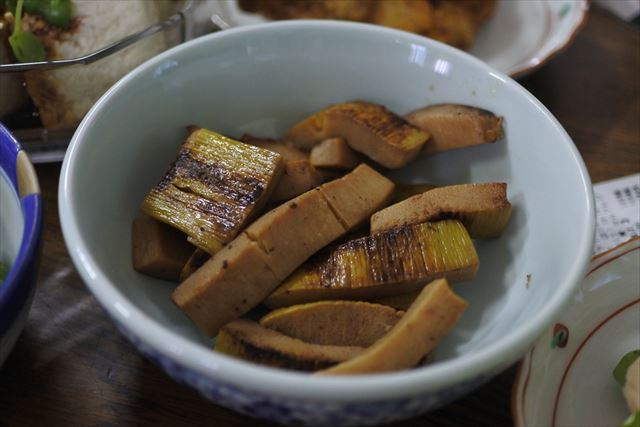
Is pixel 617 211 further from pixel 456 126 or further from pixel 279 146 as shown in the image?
pixel 279 146

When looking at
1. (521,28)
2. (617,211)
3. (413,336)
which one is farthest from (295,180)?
(521,28)

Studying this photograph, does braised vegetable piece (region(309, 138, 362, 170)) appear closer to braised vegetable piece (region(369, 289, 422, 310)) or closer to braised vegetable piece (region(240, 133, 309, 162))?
braised vegetable piece (region(240, 133, 309, 162))

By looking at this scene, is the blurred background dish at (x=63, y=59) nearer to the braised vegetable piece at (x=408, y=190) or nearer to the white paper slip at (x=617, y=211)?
the braised vegetable piece at (x=408, y=190)

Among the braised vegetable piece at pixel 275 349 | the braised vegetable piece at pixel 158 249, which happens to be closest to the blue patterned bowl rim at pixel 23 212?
the braised vegetable piece at pixel 158 249

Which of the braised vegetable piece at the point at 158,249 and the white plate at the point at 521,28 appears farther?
the white plate at the point at 521,28

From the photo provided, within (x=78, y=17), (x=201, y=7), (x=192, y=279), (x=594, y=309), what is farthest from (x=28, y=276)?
(x=201, y=7)

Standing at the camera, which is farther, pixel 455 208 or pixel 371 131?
pixel 371 131
